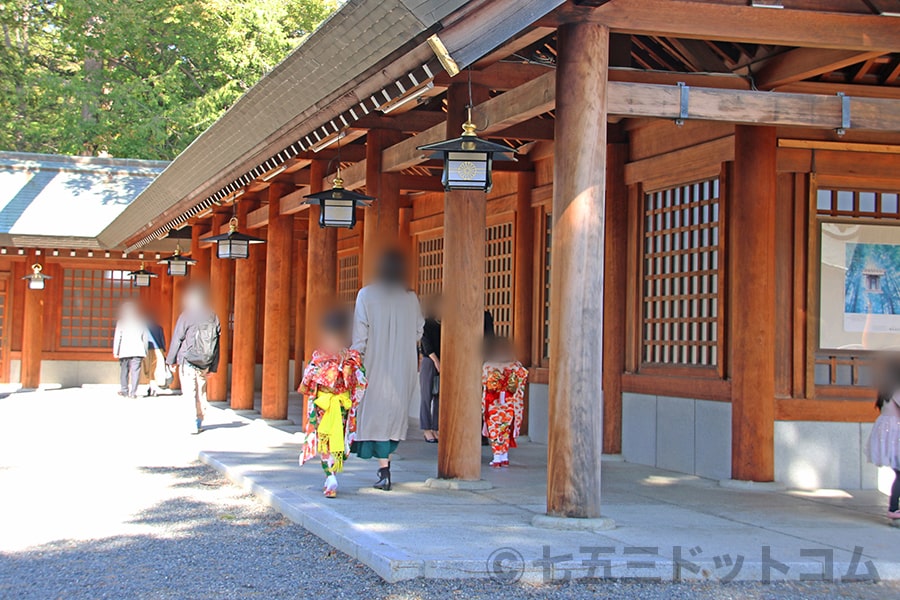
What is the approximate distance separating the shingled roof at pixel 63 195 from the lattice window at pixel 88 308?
62.6 inches

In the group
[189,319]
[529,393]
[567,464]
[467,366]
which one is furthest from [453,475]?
[189,319]

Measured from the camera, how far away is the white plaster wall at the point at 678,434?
32.7ft

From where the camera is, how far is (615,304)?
38.0ft

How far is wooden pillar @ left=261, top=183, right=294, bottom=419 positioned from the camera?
49.6 feet

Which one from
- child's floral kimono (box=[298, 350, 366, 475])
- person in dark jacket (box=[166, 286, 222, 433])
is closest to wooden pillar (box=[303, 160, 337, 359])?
person in dark jacket (box=[166, 286, 222, 433])

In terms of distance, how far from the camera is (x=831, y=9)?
24.9 feet

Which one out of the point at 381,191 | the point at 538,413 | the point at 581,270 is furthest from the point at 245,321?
the point at 581,270

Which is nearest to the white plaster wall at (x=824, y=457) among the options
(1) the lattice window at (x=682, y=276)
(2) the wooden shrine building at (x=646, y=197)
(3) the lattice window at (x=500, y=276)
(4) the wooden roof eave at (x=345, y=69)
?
(2) the wooden shrine building at (x=646, y=197)

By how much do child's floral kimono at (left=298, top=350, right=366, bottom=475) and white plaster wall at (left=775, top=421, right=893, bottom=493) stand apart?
396 centimetres

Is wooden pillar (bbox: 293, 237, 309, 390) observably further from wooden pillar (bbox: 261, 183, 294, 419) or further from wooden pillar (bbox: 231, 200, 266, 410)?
wooden pillar (bbox: 261, 183, 294, 419)

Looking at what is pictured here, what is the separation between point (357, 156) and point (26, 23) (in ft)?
77.7

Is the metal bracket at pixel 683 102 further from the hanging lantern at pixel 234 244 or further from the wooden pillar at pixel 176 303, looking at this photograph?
the wooden pillar at pixel 176 303

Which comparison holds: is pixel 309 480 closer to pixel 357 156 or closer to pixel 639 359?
pixel 639 359

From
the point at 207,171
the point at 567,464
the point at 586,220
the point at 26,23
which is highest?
the point at 26,23
